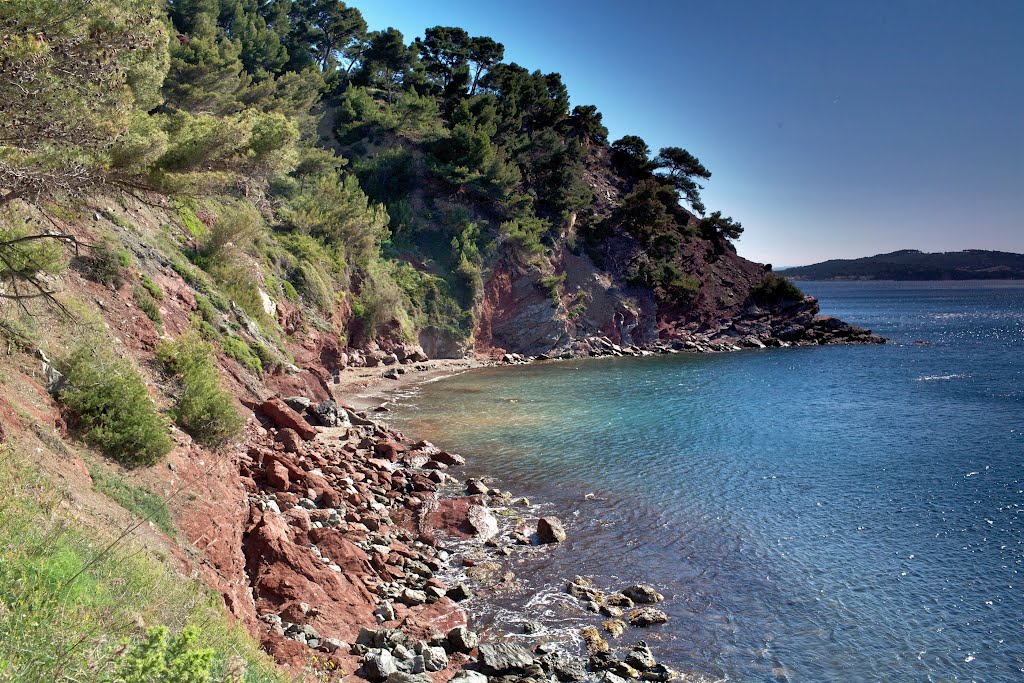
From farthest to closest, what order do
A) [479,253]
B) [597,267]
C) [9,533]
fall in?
[597,267] → [479,253] → [9,533]

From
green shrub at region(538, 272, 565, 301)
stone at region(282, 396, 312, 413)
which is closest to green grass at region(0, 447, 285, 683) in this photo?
stone at region(282, 396, 312, 413)

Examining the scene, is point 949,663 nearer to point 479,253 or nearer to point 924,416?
point 924,416

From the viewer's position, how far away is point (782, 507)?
19.0m

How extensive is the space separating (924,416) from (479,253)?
108ft

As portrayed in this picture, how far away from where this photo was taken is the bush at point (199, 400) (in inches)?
546

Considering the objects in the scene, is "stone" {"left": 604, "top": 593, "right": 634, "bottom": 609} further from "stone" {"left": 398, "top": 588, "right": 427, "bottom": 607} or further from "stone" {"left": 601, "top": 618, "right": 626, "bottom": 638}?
"stone" {"left": 398, "top": 588, "right": 427, "bottom": 607}

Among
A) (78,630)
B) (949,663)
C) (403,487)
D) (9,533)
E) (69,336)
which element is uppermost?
(69,336)

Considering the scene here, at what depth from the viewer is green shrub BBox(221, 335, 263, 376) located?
2023 cm

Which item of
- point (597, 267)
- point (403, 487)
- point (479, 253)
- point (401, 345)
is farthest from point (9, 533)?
point (597, 267)

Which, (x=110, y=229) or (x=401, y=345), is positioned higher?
(x=110, y=229)

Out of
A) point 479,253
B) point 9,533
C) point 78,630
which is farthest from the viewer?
point 479,253

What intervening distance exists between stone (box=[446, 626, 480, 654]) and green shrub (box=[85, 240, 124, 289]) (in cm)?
1159

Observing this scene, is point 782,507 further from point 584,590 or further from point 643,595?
point 584,590

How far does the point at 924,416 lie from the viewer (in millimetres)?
31641
